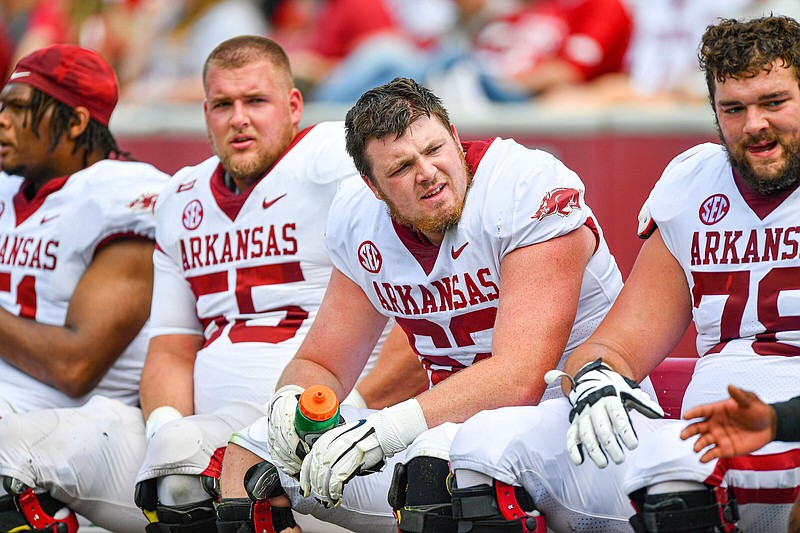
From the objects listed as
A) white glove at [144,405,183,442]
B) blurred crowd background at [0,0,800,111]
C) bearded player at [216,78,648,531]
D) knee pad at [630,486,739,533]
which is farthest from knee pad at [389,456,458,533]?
blurred crowd background at [0,0,800,111]

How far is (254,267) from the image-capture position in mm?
4273

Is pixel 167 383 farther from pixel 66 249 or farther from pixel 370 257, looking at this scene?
pixel 370 257

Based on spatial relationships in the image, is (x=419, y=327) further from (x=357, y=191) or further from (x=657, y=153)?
(x=657, y=153)

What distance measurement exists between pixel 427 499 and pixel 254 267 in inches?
55.6

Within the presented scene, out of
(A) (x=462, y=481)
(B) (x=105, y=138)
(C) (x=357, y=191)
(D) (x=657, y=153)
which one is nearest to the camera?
(A) (x=462, y=481)

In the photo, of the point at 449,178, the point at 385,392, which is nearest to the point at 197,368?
the point at 385,392

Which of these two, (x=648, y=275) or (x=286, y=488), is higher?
(x=648, y=275)

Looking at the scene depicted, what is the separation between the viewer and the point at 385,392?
4.11m

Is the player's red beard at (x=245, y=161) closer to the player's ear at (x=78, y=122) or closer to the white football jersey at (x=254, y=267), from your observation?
the white football jersey at (x=254, y=267)

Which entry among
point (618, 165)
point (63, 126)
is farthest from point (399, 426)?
point (618, 165)

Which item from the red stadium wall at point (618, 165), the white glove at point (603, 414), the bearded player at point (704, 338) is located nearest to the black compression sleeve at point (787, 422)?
the bearded player at point (704, 338)

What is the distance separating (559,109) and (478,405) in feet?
12.5

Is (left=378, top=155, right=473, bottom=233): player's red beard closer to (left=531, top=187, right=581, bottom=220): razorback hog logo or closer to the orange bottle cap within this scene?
(left=531, top=187, right=581, bottom=220): razorback hog logo

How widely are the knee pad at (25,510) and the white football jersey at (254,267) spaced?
560 mm
